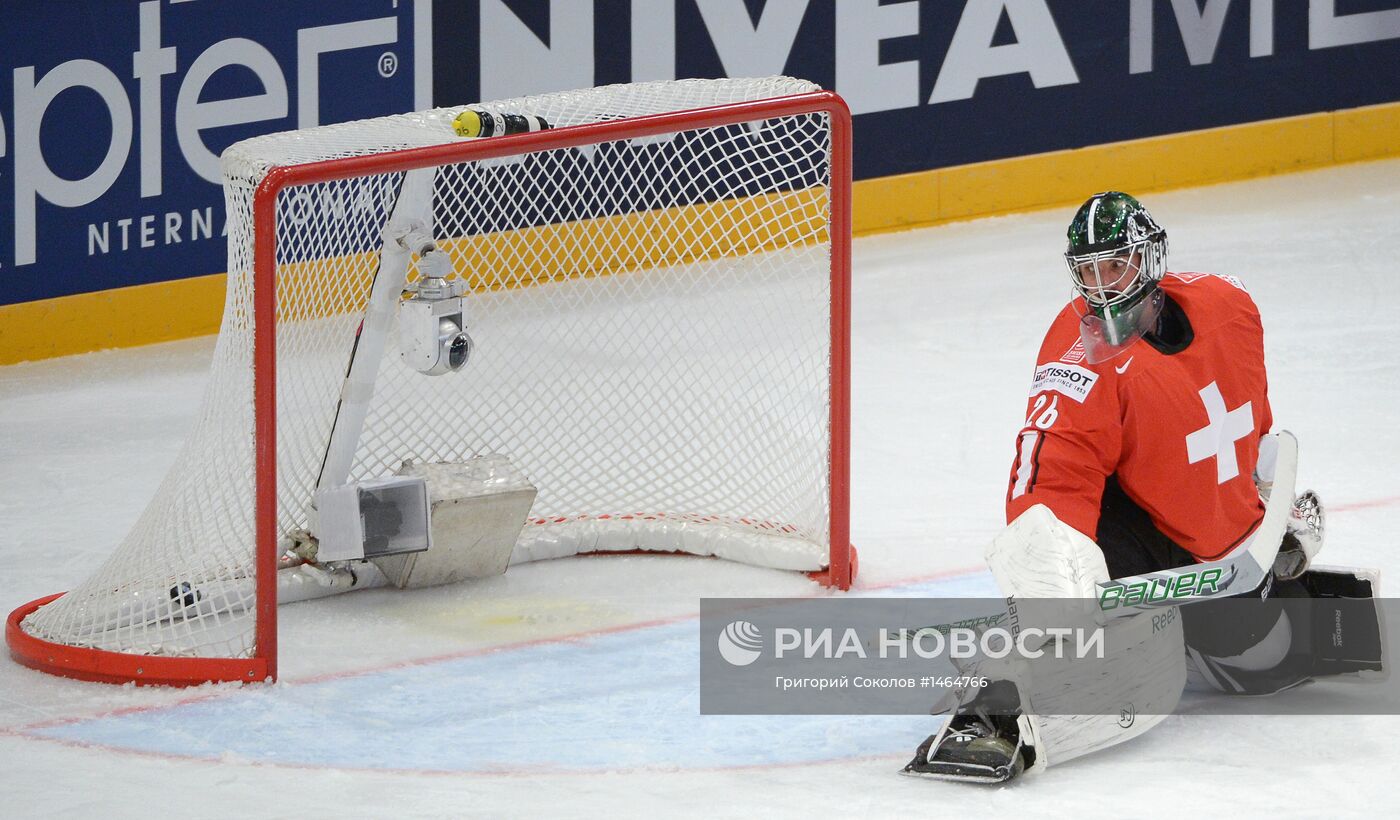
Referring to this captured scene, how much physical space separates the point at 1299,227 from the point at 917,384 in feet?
7.83

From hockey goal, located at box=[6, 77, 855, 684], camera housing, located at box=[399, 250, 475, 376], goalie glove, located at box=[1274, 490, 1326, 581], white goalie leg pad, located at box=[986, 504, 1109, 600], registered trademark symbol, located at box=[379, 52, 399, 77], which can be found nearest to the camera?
white goalie leg pad, located at box=[986, 504, 1109, 600]

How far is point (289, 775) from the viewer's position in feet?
11.8

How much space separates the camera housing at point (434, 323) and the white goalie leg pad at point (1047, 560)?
127 cm

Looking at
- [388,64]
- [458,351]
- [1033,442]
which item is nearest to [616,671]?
[458,351]

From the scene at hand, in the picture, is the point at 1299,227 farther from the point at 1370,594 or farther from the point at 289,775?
the point at 289,775

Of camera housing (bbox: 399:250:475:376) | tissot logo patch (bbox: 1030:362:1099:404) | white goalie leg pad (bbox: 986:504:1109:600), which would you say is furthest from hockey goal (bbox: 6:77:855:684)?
white goalie leg pad (bbox: 986:504:1109:600)

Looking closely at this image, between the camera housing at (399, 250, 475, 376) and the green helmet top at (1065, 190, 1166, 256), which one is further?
the camera housing at (399, 250, 475, 376)

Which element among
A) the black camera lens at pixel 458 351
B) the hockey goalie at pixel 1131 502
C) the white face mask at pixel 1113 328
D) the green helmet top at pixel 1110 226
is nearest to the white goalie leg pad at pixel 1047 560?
the hockey goalie at pixel 1131 502

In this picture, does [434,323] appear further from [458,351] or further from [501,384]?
[501,384]

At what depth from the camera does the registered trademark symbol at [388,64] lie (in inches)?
281

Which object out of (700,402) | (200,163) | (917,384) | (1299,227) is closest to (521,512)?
(700,402)

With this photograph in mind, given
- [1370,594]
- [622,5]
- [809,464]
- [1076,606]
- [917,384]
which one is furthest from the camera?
[622,5]

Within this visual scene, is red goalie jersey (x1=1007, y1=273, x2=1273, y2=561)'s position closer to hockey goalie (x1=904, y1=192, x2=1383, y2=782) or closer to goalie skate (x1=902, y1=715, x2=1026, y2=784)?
hockey goalie (x1=904, y1=192, x2=1383, y2=782)

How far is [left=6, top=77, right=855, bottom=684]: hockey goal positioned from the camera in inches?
159
